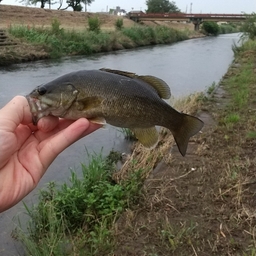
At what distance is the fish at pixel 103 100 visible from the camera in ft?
6.82

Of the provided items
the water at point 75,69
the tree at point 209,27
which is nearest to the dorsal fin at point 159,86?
the water at point 75,69

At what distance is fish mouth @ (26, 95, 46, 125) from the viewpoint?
83.6 inches

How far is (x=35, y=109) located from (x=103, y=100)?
1.19 feet

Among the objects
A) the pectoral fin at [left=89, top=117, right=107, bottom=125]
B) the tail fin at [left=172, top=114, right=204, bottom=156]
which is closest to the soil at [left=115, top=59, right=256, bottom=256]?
the tail fin at [left=172, top=114, right=204, bottom=156]

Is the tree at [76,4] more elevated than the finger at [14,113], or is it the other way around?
the finger at [14,113]

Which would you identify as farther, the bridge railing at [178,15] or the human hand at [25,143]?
the bridge railing at [178,15]

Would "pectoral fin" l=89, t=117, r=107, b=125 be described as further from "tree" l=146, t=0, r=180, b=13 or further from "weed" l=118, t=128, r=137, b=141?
"tree" l=146, t=0, r=180, b=13

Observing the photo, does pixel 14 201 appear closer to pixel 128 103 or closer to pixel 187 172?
pixel 128 103

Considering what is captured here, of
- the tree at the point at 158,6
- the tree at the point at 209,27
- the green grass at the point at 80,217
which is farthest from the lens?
the tree at the point at 158,6

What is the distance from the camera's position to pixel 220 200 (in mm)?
4598

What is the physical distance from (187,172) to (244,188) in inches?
34.6

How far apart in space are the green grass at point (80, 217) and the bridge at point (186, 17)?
73.0m

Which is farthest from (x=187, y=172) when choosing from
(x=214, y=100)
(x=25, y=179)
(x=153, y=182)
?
(x=214, y=100)

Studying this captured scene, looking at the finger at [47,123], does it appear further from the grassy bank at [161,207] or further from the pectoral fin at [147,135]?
the grassy bank at [161,207]
